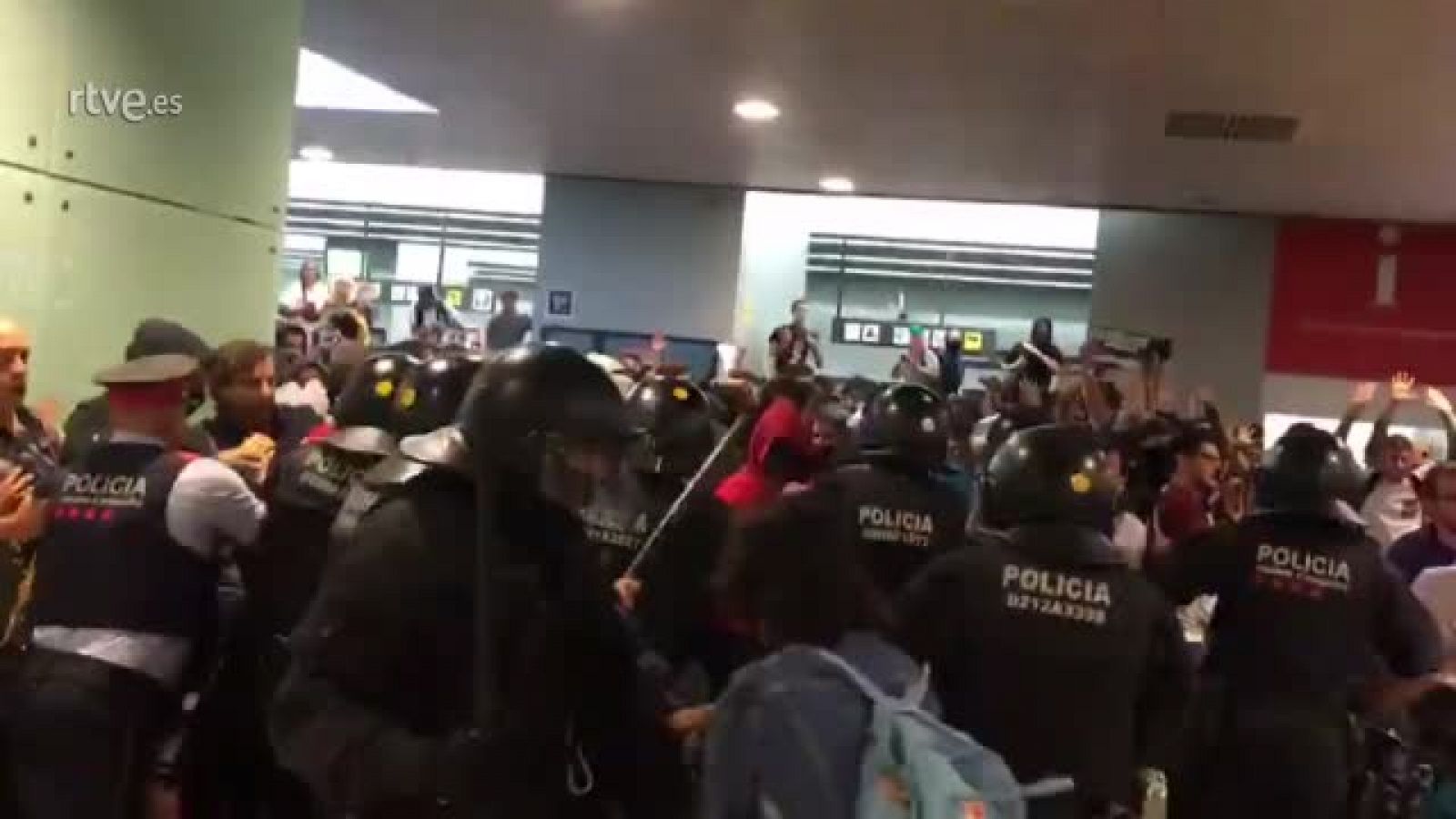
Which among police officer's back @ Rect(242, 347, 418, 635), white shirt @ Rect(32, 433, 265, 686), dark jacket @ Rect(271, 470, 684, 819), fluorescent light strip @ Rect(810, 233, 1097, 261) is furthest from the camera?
fluorescent light strip @ Rect(810, 233, 1097, 261)

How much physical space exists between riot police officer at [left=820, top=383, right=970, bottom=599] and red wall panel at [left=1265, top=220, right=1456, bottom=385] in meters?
9.93

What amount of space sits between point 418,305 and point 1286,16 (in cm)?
841

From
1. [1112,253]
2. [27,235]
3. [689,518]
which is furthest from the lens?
[1112,253]

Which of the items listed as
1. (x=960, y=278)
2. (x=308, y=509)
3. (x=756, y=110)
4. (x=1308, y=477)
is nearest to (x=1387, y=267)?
(x=960, y=278)

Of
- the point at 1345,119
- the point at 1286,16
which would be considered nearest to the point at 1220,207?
the point at 1345,119

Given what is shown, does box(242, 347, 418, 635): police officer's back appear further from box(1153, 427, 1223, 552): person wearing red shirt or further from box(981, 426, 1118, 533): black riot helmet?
box(1153, 427, 1223, 552): person wearing red shirt

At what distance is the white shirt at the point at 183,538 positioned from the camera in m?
3.46

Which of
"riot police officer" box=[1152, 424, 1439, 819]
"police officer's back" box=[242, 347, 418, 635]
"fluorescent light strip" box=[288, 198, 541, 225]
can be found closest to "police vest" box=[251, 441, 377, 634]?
"police officer's back" box=[242, 347, 418, 635]

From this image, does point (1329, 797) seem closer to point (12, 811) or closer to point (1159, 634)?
point (1159, 634)

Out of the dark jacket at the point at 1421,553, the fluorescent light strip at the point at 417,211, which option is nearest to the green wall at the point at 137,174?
the dark jacket at the point at 1421,553

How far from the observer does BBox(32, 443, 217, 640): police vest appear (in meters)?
3.44

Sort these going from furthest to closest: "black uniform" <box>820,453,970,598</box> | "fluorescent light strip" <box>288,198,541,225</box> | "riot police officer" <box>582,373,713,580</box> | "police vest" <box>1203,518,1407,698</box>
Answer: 1. "fluorescent light strip" <box>288,198,541,225</box>
2. "black uniform" <box>820,453,970,598</box>
3. "police vest" <box>1203,518,1407,698</box>
4. "riot police officer" <box>582,373,713,580</box>

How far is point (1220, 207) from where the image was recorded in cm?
1306

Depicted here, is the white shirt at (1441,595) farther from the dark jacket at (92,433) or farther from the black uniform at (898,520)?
the dark jacket at (92,433)
